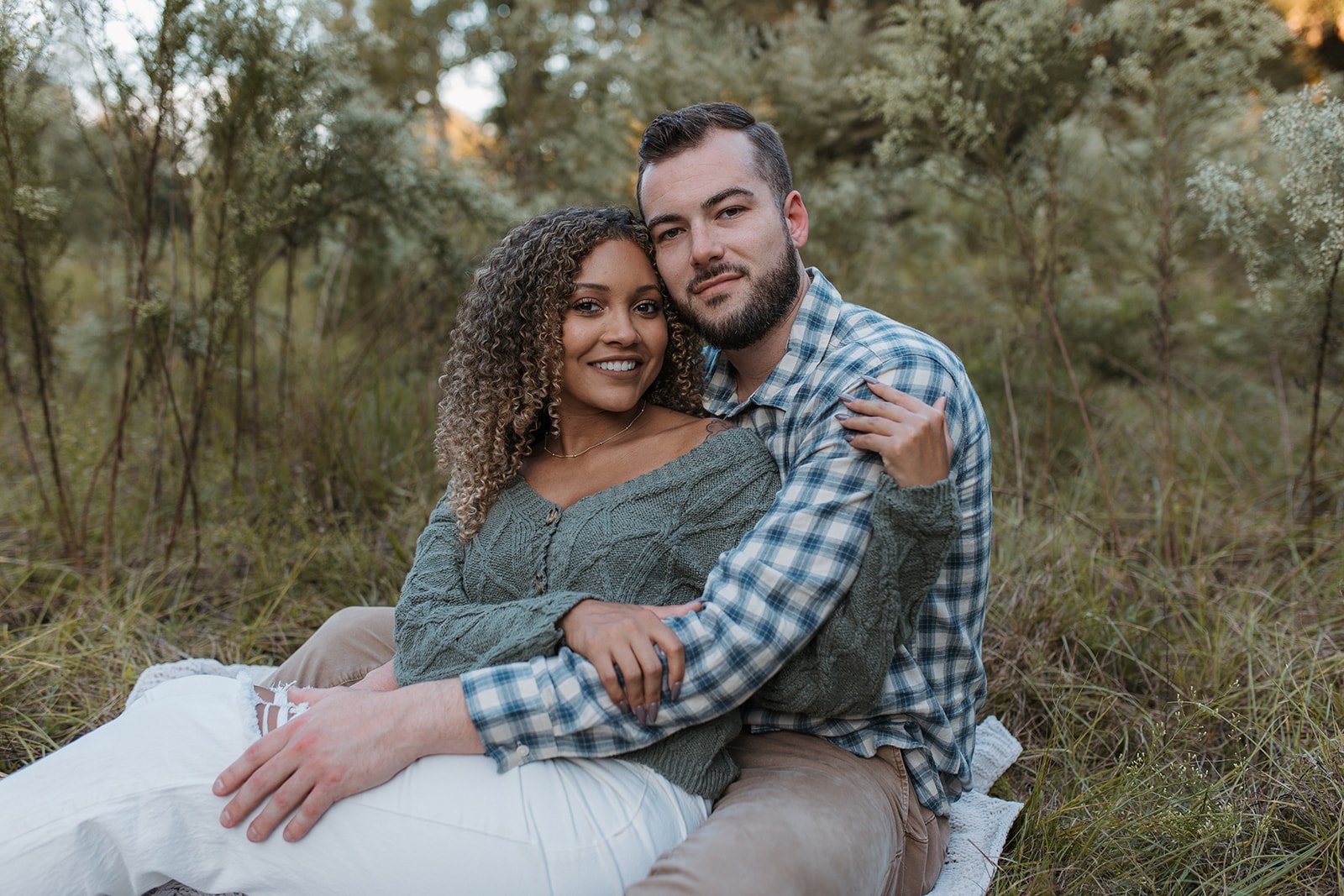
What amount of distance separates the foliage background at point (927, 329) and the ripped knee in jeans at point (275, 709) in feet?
Result: 3.90

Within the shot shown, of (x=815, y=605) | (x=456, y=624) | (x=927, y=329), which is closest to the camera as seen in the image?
(x=815, y=605)

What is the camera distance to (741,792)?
191 cm

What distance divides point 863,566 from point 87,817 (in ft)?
4.72

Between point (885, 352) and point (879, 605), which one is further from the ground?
point (885, 352)

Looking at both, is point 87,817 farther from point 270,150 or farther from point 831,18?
point 831,18

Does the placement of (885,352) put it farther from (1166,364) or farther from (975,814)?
(1166,364)

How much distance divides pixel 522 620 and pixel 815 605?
60cm

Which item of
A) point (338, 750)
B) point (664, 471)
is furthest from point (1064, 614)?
point (338, 750)

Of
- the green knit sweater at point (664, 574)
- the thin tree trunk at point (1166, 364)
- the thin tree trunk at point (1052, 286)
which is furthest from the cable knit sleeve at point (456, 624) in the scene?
the thin tree trunk at point (1166, 364)

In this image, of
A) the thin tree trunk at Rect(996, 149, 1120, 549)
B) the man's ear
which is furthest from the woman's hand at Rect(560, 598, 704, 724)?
the thin tree trunk at Rect(996, 149, 1120, 549)

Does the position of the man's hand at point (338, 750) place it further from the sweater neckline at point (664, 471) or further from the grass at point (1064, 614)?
the grass at point (1064, 614)

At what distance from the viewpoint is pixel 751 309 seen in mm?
2352

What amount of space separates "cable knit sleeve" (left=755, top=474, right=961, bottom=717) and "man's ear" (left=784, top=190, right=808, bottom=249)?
0.91 meters

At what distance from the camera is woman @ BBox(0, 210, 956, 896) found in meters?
1.72
